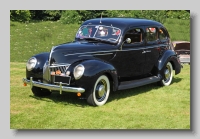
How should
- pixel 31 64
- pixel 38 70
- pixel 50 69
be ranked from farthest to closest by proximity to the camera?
pixel 31 64, pixel 38 70, pixel 50 69

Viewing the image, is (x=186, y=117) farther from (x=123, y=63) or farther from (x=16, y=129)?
(x=16, y=129)

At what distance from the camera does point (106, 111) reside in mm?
7480

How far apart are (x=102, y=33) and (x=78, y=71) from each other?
167 cm

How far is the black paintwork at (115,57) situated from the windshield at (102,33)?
0.37 ft

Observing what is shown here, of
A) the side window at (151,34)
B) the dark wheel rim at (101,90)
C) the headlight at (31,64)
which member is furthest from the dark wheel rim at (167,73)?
the headlight at (31,64)

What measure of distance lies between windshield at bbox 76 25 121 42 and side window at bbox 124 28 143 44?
0.91ft

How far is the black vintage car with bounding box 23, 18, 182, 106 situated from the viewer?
7.47 metres

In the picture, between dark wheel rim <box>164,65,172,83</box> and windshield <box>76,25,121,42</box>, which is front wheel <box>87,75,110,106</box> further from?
dark wheel rim <box>164,65,172,83</box>

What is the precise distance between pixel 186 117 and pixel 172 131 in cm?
81

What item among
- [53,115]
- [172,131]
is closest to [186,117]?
[172,131]

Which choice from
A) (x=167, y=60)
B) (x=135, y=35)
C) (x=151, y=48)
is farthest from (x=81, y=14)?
(x=167, y=60)

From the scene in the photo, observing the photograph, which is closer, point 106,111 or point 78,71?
point 78,71

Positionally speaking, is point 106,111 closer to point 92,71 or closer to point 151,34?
point 92,71

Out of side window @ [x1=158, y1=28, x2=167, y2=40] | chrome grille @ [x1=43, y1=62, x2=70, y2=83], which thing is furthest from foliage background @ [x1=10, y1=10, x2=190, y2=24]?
chrome grille @ [x1=43, y1=62, x2=70, y2=83]
